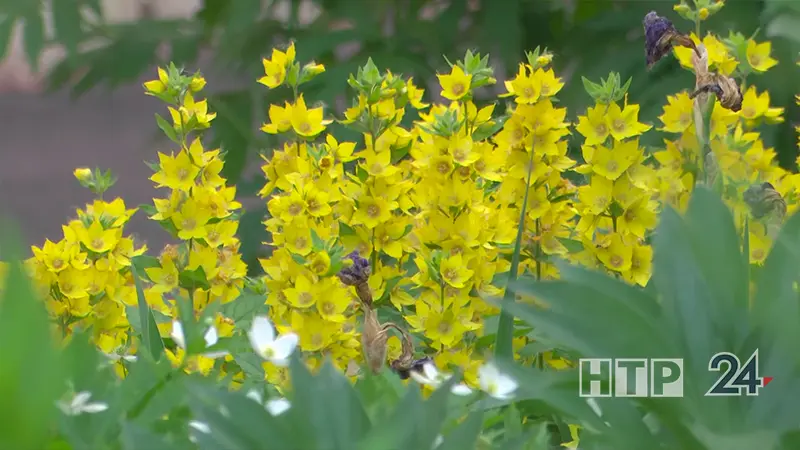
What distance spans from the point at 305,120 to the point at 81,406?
1.82 feet

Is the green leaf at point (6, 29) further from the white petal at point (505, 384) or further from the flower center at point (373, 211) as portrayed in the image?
the white petal at point (505, 384)

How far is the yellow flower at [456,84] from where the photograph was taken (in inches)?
45.4

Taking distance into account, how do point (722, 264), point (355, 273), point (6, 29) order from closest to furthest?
point (722, 264) < point (355, 273) < point (6, 29)

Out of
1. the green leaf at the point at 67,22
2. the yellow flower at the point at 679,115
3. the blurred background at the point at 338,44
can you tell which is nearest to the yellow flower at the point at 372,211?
the yellow flower at the point at 679,115

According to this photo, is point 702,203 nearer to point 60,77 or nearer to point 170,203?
point 170,203

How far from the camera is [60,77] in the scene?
3.14 m

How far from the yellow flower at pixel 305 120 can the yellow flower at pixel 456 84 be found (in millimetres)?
143

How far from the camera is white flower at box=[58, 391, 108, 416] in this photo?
67 cm

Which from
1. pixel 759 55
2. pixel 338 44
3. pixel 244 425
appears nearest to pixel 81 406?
pixel 244 425

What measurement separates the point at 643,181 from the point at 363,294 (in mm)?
350

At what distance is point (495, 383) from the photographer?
2.56 feet

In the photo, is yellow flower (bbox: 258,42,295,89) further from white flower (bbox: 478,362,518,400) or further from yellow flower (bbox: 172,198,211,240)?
Answer: white flower (bbox: 478,362,518,400)

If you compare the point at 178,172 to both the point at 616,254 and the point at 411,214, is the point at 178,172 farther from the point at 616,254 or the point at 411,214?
the point at 616,254

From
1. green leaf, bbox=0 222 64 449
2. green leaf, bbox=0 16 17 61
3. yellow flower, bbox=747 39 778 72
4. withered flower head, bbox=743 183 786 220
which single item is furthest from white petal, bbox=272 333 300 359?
green leaf, bbox=0 16 17 61
